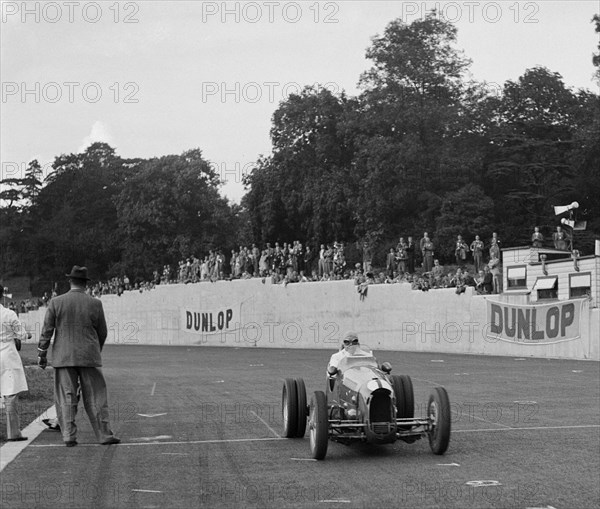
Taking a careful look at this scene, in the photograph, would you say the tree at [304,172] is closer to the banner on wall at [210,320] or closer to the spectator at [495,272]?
the banner on wall at [210,320]

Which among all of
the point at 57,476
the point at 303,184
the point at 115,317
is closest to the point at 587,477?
the point at 57,476

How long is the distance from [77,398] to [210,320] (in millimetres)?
47187

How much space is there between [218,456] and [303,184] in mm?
51568

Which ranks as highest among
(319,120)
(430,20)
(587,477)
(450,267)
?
(430,20)

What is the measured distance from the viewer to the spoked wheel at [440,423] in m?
12.2

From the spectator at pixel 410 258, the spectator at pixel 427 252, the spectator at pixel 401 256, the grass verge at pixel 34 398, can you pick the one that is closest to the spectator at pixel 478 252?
the spectator at pixel 427 252

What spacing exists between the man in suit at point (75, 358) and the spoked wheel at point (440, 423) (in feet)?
13.4

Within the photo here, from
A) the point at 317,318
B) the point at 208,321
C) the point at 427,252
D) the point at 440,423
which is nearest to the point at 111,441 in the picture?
the point at 440,423

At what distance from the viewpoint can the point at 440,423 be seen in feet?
40.1

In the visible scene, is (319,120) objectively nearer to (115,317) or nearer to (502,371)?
(115,317)

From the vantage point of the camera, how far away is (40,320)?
76.2m

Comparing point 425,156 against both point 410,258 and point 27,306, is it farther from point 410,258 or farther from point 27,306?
point 27,306

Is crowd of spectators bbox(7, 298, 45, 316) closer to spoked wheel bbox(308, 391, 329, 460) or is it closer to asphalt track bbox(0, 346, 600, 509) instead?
asphalt track bbox(0, 346, 600, 509)

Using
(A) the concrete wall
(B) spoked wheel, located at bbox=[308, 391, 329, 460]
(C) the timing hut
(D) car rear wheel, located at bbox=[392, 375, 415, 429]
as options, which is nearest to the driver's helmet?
(D) car rear wheel, located at bbox=[392, 375, 415, 429]
